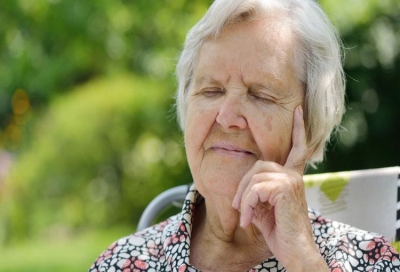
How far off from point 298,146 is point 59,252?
14.1ft

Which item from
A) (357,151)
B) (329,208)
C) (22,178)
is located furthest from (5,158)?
(329,208)

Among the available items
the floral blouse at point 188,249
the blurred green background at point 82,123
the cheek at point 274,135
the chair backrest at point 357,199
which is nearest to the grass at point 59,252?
the blurred green background at point 82,123

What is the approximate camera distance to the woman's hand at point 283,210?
2195 millimetres

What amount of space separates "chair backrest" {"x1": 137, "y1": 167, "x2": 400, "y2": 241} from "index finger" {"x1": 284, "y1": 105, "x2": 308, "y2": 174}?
19.5 inches

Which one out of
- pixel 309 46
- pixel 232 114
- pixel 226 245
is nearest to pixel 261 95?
pixel 232 114

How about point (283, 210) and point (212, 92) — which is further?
point (212, 92)

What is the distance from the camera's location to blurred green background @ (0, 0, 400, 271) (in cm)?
604

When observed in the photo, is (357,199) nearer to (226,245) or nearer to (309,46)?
(226,245)

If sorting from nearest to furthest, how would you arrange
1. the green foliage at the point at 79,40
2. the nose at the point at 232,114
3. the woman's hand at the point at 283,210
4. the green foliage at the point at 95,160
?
the woman's hand at the point at 283,210
the nose at the point at 232,114
the green foliage at the point at 95,160
the green foliage at the point at 79,40

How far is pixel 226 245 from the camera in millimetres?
2551

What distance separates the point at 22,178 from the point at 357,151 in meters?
2.89

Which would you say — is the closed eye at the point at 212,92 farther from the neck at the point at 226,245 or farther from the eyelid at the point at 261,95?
the neck at the point at 226,245

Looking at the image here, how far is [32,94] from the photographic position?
21.6ft

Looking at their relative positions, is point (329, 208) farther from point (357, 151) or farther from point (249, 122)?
point (357, 151)
